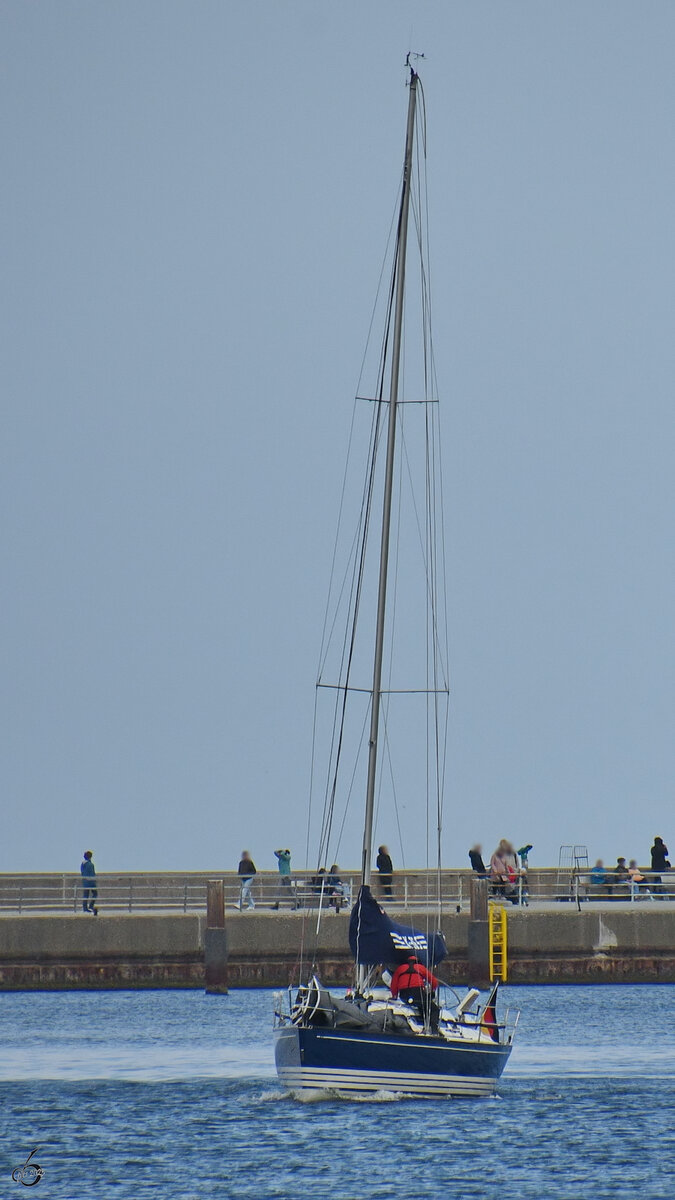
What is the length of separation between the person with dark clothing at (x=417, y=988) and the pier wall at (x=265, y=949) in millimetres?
17056

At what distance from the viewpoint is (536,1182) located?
3250cm

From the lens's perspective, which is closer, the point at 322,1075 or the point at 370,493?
the point at 322,1075

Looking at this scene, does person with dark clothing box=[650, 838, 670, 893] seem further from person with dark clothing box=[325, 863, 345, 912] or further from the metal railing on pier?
person with dark clothing box=[325, 863, 345, 912]

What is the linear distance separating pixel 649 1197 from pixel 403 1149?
487 cm

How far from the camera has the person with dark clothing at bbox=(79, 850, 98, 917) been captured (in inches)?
2168

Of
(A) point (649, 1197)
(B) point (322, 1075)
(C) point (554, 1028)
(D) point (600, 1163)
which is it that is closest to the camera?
(A) point (649, 1197)

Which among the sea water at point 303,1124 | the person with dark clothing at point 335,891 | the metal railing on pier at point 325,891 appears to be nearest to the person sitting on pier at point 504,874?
the metal railing on pier at point 325,891

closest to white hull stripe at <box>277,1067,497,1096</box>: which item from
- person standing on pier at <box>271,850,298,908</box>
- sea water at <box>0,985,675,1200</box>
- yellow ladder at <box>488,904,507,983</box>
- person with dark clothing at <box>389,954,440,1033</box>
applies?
sea water at <box>0,985,675,1200</box>

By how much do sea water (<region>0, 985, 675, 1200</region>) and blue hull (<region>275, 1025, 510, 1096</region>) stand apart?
0.60m

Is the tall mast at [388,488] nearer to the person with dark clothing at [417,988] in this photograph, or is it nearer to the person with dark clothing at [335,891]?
the person with dark clothing at [417,988]

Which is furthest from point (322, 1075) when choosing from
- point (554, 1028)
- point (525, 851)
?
point (525, 851)

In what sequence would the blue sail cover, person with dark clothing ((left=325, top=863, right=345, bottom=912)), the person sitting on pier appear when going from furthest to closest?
the person sitting on pier < person with dark clothing ((left=325, top=863, right=345, bottom=912)) < the blue sail cover

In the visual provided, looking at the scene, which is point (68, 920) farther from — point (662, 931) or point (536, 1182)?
point (536, 1182)

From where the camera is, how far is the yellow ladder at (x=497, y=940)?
171 feet
